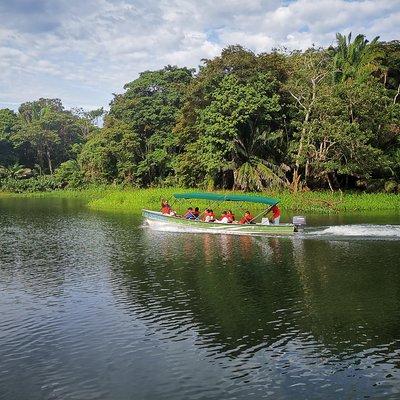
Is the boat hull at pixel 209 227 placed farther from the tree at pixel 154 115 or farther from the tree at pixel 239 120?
the tree at pixel 154 115

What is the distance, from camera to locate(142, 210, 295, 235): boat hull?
26984 mm

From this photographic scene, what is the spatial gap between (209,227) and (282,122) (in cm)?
2332

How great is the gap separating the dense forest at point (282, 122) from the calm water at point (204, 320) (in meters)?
19.1

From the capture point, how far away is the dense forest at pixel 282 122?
136 ft

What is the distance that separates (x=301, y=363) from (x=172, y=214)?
72.4ft

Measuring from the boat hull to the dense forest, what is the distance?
15.1 meters

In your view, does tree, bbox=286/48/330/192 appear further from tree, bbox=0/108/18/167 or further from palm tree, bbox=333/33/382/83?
tree, bbox=0/108/18/167

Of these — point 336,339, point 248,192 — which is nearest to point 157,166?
point 248,192

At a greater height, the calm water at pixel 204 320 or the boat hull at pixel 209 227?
the boat hull at pixel 209 227

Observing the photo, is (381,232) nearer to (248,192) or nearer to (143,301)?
(143,301)

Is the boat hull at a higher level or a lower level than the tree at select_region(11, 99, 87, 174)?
lower

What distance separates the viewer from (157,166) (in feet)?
203

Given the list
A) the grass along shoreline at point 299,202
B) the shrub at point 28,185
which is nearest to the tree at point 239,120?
the grass along shoreline at point 299,202

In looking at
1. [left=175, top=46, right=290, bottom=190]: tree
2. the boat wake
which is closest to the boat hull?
the boat wake
